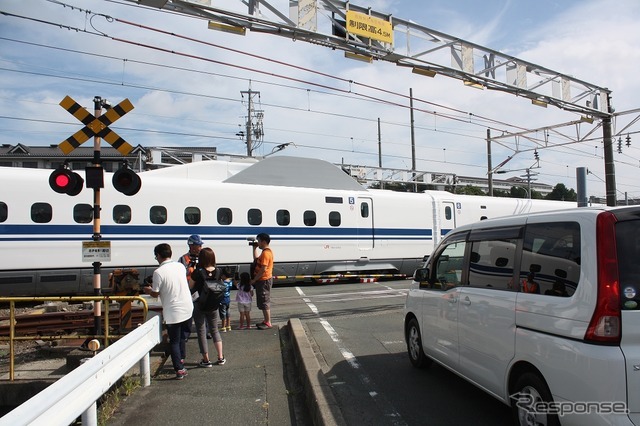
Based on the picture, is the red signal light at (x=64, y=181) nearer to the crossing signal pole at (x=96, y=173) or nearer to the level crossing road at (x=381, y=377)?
the crossing signal pole at (x=96, y=173)

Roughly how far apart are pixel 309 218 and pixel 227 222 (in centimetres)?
290

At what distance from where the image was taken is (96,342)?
20.8 feet

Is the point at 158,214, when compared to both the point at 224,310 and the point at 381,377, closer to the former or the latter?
the point at 224,310

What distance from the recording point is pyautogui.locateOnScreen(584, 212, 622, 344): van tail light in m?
2.97

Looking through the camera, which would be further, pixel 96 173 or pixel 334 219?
pixel 334 219

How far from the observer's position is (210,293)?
6250 millimetres

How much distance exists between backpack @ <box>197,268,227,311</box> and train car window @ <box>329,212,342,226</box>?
9.85 m

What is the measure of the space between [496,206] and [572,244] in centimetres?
1786

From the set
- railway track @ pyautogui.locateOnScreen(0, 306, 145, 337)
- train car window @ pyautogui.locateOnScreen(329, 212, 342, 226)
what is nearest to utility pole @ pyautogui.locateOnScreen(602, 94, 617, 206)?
train car window @ pyautogui.locateOnScreen(329, 212, 342, 226)

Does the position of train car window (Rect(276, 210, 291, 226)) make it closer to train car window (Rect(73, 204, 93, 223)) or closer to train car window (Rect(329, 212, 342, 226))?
train car window (Rect(329, 212, 342, 226))

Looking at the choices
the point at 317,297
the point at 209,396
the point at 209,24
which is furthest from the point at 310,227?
the point at 209,396

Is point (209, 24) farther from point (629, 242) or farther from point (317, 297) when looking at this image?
point (629, 242)

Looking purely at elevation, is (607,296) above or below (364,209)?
below

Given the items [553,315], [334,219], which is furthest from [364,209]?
[553,315]
